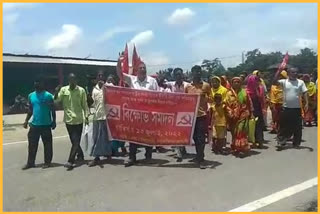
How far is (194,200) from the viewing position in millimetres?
5988

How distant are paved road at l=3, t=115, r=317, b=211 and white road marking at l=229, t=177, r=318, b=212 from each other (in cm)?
8

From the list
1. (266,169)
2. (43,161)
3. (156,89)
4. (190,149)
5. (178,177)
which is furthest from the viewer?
(190,149)

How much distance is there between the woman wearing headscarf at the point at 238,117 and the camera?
8.98 metres

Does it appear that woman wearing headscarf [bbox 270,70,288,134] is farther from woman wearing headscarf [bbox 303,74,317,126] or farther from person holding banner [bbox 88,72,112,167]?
person holding banner [bbox 88,72,112,167]

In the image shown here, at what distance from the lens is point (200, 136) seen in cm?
807

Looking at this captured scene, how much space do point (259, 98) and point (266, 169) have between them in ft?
9.89

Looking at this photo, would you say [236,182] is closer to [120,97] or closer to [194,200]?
[194,200]

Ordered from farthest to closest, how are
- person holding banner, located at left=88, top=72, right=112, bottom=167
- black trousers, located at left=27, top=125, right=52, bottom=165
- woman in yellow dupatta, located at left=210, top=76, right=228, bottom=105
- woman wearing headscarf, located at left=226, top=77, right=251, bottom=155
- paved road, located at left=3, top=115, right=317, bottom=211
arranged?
woman wearing headscarf, located at left=226, top=77, right=251, bottom=155 → woman in yellow dupatta, located at left=210, top=76, right=228, bottom=105 → person holding banner, located at left=88, top=72, right=112, bottom=167 → black trousers, located at left=27, top=125, right=52, bottom=165 → paved road, located at left=3, top=115, right=317, bottom=211

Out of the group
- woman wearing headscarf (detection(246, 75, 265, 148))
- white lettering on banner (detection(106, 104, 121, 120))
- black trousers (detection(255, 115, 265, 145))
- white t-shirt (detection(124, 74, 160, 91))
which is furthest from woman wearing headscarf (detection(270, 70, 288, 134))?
white lettering on banner (detection(106, 104, 121, 120))

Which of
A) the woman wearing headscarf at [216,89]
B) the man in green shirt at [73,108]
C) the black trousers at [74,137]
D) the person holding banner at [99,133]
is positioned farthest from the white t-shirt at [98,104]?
the woman wearing headscarf at [216,89]

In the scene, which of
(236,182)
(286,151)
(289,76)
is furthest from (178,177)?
(289,76)

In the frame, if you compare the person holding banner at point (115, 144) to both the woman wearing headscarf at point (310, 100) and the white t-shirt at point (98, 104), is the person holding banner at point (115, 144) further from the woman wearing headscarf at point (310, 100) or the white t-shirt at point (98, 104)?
the woman wearing headscarf at point (310, 100)

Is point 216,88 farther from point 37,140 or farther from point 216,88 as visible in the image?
point 37,140

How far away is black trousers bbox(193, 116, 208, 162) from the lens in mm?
8039
